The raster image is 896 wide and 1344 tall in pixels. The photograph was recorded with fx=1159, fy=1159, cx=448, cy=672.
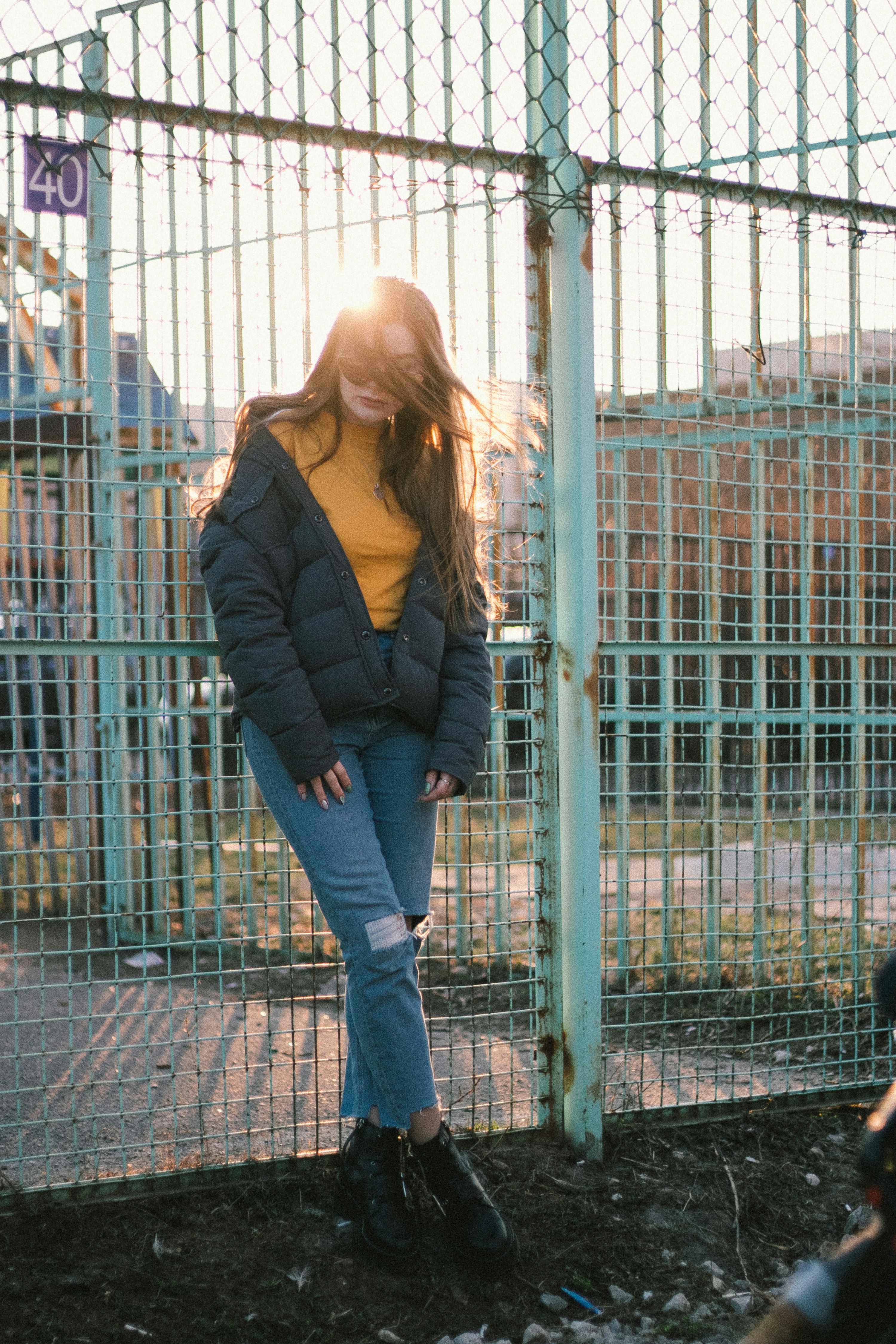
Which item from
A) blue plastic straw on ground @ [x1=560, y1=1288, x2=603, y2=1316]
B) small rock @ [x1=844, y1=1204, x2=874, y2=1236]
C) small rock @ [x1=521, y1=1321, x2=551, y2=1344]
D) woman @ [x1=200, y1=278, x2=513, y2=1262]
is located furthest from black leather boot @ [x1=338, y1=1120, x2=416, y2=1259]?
small rock @ [x1=844, y1=1204, x2=874, y2=1236]

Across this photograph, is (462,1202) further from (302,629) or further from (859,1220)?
(302,629)

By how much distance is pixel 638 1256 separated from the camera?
2.82 metres

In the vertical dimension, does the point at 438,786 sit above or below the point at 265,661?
below

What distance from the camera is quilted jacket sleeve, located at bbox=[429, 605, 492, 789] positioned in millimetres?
2811

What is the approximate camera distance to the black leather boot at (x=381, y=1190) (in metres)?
2.66

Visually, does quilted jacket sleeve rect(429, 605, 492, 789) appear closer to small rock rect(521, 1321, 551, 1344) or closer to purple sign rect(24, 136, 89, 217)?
small rock rect(521, 1321, 551, 1344)

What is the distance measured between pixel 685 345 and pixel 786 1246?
8.19 feet

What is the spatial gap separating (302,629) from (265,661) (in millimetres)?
155

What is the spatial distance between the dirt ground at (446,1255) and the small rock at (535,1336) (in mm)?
47

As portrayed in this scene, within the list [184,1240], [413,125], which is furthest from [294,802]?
[413,125]

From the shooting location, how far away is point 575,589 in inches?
128

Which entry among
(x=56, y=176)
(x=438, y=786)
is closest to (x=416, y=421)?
(x=438, y=786)

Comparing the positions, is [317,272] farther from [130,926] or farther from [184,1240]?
[130,926]

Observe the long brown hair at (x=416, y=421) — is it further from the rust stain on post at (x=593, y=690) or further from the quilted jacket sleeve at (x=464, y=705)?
the rust stain on post at (x=593, y=690)
